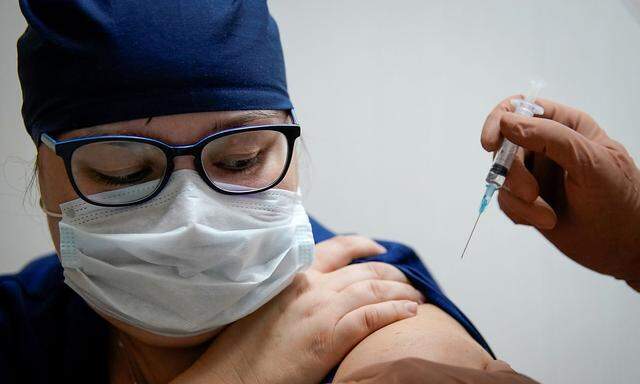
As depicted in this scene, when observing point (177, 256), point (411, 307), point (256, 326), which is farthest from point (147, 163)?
point (411, 307)

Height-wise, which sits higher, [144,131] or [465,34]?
[465,34]

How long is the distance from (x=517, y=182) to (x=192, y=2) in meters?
0.72

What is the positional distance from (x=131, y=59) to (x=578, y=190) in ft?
2.84

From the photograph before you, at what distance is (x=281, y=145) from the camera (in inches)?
41.0

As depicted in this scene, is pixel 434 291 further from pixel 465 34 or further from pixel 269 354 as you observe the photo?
pixel 465 34

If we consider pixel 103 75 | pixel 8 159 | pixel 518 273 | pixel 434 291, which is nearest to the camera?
pixel 103 75

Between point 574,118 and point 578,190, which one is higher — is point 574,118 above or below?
above

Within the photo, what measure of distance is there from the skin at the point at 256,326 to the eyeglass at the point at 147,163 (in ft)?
0.09

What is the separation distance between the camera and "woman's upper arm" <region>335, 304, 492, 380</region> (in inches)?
34.3

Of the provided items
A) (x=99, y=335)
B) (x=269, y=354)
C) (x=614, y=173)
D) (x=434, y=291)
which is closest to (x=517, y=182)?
(x=614, y=173)

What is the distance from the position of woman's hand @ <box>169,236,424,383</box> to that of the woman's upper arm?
0.03 metres

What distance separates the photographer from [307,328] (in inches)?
38.5

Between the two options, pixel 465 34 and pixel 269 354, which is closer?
pixel 269 354

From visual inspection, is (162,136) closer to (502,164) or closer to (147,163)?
(147,163)
